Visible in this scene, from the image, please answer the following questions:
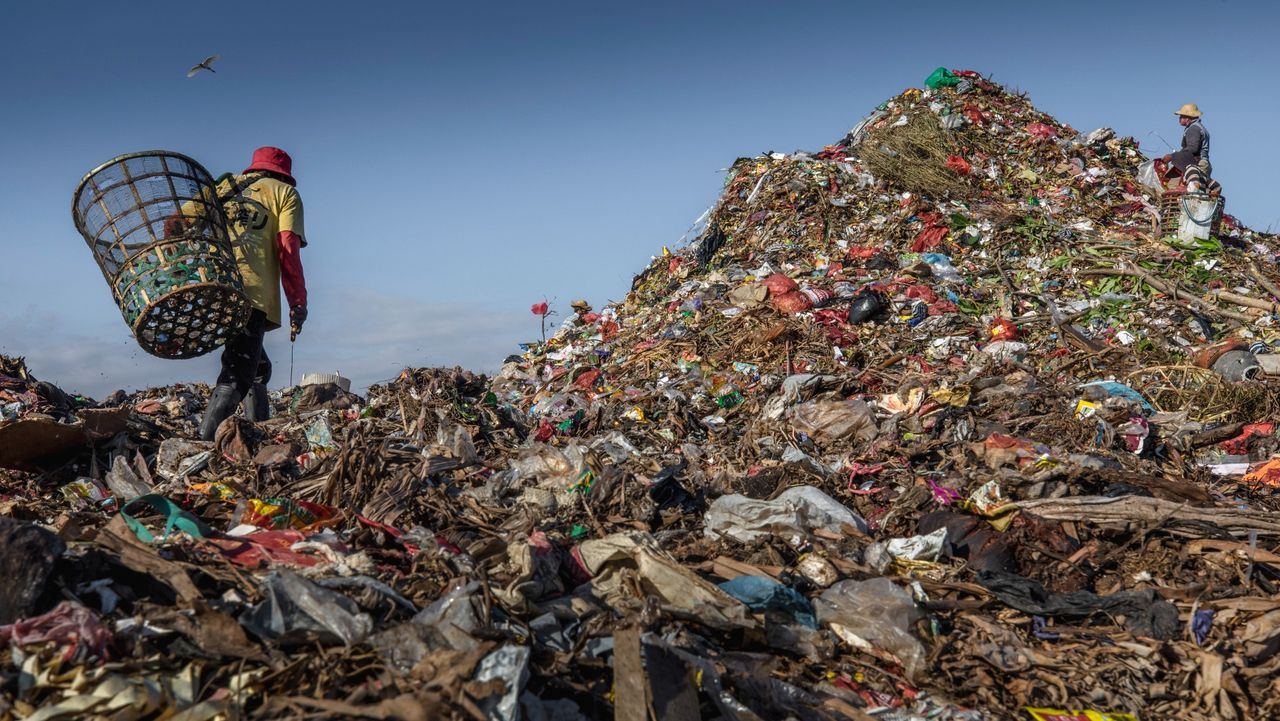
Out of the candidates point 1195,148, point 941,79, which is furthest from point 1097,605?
point 941,79

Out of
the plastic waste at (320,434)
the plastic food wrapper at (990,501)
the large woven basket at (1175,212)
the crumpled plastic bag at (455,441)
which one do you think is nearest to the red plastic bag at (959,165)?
the large woven basket at (1175,212)

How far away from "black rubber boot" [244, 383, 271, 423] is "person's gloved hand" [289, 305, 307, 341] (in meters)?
0.33

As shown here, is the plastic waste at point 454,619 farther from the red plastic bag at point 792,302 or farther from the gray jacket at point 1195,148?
the gray jacket at point 1195,148

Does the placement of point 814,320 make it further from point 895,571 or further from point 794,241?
point 895,571

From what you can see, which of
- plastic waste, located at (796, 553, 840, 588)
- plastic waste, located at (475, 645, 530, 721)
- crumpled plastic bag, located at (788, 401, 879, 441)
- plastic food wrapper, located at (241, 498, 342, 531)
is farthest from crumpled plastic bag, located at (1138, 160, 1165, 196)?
plastic waste, located at (475, 645, 530, 721)

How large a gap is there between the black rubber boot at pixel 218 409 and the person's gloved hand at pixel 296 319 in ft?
1.64

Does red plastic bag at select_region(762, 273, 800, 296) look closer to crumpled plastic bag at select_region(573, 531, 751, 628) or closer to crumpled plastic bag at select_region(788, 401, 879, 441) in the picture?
crumpled plastic bag at select_region(788, 401, 879, 441)

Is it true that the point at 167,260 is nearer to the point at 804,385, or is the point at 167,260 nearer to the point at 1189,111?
the point at 804,385

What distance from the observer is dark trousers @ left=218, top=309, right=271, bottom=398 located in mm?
4664

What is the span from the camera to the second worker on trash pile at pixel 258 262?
4.65 m

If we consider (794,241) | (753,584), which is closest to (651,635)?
(753,584)

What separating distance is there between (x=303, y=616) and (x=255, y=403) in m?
3.01

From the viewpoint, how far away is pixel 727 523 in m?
3.72

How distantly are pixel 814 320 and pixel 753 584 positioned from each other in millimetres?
4663
